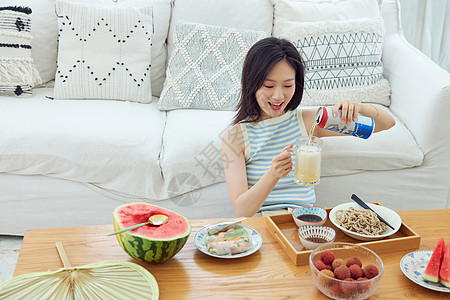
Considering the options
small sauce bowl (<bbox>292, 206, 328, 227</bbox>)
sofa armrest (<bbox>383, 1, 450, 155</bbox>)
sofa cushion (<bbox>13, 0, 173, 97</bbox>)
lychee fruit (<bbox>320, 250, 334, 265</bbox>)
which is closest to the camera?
lychee fruit (<bbox>320, 250, 334, 265</bbox>)

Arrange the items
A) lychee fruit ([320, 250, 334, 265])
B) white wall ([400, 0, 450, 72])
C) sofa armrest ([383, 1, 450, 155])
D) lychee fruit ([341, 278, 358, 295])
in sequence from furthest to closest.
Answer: white wall ([400, 0, 450, 72]) < sofa armrest ([383, 1, 450, 155]) < lychee fruit ([320, 250, 334, 265]) < lychee fruit ([341, 278, 358, 295])

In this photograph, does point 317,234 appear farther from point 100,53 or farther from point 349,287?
point 100,53

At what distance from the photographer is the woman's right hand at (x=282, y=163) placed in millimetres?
1533

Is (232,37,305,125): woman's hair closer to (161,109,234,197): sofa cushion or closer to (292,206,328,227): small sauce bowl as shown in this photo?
(161,109,234,197): sofa cushion

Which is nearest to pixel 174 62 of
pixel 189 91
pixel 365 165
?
pixel 189 91

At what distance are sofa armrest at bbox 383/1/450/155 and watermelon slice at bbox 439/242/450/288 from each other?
1144 millimetres

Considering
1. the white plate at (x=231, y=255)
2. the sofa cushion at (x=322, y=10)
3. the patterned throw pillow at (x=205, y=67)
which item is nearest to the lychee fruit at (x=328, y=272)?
the white plate at (x=231, y=255)

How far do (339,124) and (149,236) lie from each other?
27.5 inches

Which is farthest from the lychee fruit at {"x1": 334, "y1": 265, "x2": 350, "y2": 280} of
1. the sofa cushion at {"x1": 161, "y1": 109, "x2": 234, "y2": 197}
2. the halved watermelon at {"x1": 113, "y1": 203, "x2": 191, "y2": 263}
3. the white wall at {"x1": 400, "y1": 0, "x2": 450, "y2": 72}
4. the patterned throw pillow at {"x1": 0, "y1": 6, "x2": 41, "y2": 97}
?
the white wall at {"x1": 400, "y1": 0, "x2": 450, "y2": 72}

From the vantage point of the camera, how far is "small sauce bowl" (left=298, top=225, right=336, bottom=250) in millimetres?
1393

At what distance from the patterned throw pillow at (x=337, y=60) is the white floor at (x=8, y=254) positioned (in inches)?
61.2

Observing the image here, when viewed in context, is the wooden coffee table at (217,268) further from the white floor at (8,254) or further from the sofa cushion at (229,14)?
the sofa cushion at (229,14)

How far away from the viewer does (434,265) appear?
4.03 ft

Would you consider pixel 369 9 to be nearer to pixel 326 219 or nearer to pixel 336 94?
pixel 336 94
